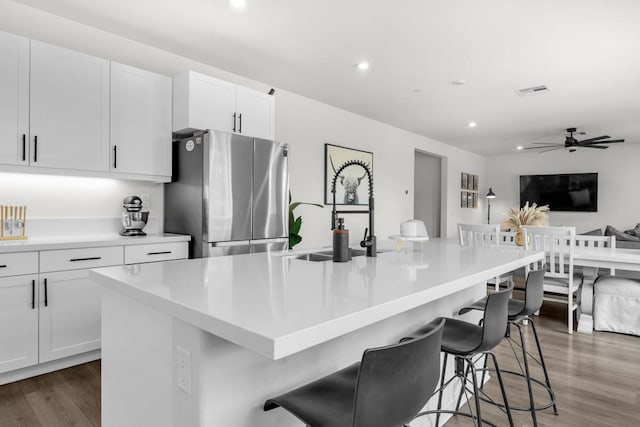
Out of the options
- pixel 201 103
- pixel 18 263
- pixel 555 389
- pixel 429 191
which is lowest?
pixel 555 389

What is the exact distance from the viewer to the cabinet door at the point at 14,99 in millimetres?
2504

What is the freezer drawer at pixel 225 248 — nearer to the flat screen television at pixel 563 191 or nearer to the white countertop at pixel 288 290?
the white countertop at pixel 288 290

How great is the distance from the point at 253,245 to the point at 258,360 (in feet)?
7.91

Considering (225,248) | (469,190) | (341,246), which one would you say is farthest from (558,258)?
(469,190)

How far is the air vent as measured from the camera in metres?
4.48

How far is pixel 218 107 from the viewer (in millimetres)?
3523

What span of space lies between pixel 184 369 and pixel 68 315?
6.82 ft

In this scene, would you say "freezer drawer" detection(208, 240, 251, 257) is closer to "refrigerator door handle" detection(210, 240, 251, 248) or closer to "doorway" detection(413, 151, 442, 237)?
"refrigerator door handle" detection(210, 240, 251, 248)

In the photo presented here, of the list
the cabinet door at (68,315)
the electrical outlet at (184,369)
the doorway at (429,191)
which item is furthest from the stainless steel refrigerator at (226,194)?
the doorway at (429,191)

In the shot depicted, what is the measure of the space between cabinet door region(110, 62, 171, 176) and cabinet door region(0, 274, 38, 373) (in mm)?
1027

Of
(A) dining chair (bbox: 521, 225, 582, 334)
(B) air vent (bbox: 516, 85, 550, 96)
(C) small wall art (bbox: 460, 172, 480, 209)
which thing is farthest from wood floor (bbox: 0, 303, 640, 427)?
(C) small wall art (bbox: 460, 172, 480, 209)

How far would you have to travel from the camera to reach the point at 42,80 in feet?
8.73

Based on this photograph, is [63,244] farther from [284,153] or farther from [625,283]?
[625,283]

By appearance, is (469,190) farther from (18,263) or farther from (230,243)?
(18,263)
